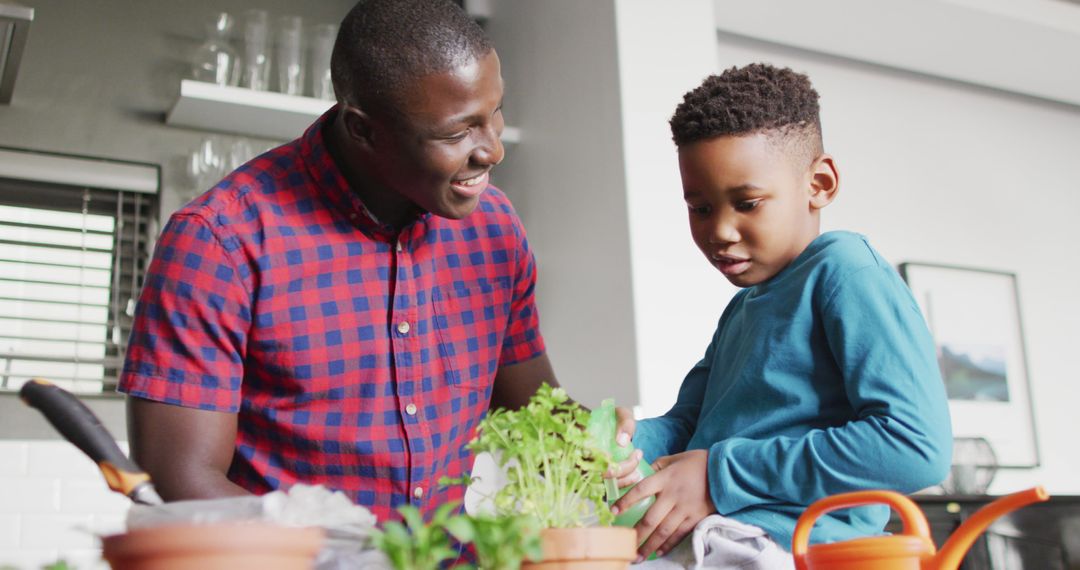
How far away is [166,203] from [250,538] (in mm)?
2787

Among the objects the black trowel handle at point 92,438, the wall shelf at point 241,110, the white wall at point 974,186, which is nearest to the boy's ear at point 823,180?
the black trowel handle at point 92,438

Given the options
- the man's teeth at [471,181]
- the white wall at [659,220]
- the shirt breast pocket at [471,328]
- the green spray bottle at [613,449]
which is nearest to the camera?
the green spray bottle at [613,449]

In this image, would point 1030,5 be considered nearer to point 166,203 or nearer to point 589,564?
point 166,203

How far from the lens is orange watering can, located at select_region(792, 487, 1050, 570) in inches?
29.8

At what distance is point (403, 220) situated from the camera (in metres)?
1.45

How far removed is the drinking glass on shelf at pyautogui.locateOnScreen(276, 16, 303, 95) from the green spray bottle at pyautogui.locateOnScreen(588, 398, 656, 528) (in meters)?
2.41

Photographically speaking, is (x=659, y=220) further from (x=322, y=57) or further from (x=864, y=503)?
(x=864, y=503)

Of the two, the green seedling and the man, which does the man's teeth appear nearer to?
the man

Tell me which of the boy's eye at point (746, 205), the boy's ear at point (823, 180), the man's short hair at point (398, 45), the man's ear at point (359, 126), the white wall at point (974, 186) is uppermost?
the white wall at point (974, 186)

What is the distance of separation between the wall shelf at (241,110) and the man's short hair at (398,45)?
5.63ft

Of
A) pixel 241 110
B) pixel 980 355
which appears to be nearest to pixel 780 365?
pixel 241 110

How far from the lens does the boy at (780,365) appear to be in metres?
0.98

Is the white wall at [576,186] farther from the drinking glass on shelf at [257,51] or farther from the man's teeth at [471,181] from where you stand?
the man's teeth at [471,181]

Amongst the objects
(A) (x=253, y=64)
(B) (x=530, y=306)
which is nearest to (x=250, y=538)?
(B) (x=530, y=306)
